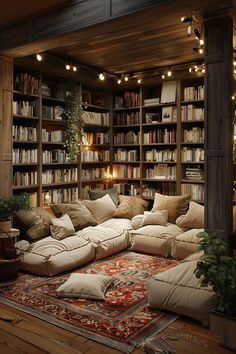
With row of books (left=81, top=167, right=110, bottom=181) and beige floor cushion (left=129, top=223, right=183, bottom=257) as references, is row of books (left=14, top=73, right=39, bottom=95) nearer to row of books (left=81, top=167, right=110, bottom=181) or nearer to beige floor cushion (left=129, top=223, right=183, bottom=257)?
row of books (left=81, top=167, right=110, bottom=181)

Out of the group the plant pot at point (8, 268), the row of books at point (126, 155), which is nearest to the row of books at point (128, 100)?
the row of books at point (126, 155)

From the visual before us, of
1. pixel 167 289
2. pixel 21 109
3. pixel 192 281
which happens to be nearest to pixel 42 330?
pixel 167 289

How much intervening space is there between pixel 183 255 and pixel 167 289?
5.17 ft

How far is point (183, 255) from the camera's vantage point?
4.93 meters

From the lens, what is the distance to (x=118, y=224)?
5824 millimetres

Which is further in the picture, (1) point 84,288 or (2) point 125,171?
(2) point 125,171

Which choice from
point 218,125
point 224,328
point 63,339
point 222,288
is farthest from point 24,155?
point 224,328

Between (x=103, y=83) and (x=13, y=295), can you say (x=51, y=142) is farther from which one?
(x=13, y=295)

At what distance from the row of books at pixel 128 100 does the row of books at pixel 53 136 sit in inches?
60.4

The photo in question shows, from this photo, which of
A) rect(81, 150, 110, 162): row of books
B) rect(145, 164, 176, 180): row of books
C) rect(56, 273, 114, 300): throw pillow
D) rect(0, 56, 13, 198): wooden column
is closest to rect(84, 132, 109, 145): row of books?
rect(81, 150, 110, 162): row of books

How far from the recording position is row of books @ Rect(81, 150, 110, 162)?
674 centimetres

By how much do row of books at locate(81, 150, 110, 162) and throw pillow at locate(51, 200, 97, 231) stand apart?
1.28 m

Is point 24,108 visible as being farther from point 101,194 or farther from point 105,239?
point 105,239

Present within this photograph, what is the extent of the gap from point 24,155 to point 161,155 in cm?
244
